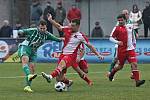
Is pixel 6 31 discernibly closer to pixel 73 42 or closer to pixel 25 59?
pixel 25 59

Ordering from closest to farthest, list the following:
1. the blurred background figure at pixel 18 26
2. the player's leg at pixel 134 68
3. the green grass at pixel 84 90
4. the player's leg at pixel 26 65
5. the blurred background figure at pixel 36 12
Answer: the green grass at pixel 84 90
the player's leg at pixel 26 65
the player's leg at pixel 134 68
the blurred background figure at pixel 36 12
the blurred background figure at pixel 18 26

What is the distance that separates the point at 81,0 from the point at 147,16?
225 inches

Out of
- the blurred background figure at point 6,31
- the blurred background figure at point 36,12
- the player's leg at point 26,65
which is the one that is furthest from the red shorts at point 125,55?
the blurred background figure at point 36,12

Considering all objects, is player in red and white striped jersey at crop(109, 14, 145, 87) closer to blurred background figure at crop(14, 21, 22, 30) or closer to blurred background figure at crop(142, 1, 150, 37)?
blurred background figure at crop(142, 1, 150, 37)

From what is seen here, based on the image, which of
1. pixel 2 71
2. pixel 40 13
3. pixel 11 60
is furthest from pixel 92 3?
pixel 2 71

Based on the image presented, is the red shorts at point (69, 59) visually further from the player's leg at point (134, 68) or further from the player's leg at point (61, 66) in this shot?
the player's leg at point (134, 68)

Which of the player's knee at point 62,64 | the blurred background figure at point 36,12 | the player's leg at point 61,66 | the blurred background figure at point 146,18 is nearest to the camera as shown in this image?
the player's leg at point 61,66

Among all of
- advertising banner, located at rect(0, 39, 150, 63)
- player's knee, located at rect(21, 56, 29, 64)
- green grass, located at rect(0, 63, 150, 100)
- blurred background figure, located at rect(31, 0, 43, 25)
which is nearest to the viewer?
green grass, located at rect(0, 63, 150, 100)

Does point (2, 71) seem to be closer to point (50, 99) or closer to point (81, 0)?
point (50, 99)

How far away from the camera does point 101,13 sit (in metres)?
37.1

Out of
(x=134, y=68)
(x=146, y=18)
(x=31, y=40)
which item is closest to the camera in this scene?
(x=31, y=40)

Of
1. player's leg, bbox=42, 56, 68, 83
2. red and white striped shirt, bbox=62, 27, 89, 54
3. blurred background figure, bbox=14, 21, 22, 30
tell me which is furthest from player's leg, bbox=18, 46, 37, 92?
blurred background figure, bbox=14, 21, 22, 30

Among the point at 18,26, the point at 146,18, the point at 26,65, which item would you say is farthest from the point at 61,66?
the point at 18,26

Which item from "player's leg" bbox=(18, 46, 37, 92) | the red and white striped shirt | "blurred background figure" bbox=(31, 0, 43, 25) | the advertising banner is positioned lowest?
the advertising banner
